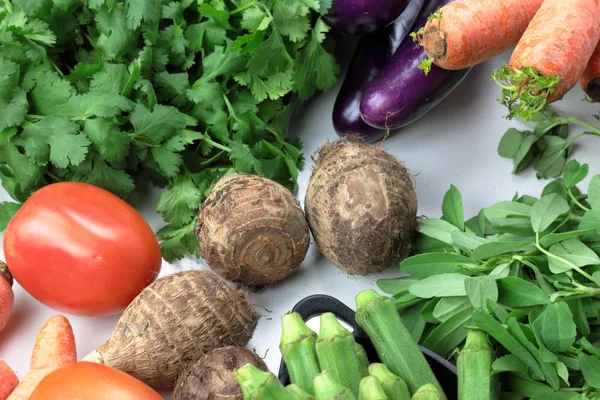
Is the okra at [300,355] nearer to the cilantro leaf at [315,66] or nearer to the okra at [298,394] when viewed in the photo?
the okra at [298,394]

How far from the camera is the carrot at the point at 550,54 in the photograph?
0.90 metres

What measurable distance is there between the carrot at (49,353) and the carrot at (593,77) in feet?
2.94

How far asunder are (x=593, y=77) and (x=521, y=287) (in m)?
0.40

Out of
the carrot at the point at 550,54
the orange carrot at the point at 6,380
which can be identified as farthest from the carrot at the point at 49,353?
the carrot at the point at 550,54

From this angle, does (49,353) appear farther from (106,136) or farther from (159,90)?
(159,90)

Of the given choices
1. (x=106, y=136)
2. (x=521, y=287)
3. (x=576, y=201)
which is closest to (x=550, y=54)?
(x=576, y=201)

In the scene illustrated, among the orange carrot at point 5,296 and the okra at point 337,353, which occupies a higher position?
the okra at point 337,353

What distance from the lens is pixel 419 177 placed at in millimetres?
1236

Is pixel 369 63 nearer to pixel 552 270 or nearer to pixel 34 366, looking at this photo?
pixel 552 270

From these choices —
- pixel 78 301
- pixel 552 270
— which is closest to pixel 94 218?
pixel 78 301

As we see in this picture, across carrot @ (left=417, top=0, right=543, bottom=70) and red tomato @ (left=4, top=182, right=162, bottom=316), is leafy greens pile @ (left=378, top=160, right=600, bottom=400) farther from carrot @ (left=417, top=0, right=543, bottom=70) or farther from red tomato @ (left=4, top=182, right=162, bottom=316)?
red tomato @ (left=4, top=182, right=162, bottom=316)

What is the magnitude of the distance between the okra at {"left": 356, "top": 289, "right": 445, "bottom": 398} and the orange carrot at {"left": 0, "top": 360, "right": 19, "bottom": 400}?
1.80 ft

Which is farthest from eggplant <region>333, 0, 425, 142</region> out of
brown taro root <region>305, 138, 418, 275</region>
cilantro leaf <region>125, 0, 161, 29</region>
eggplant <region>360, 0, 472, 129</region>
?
cilantro leaf <region>125, 0, 161, 29</region>

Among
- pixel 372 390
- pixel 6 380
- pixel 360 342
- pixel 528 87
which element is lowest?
pixel 6 380
